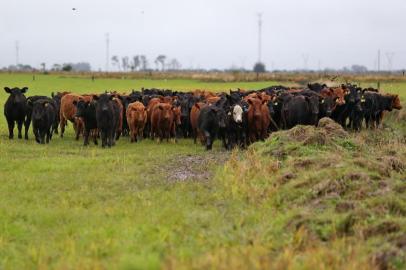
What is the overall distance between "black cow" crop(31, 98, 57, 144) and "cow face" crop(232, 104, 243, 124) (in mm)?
5450

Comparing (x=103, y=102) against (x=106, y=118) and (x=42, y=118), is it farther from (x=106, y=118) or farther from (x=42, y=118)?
(x=42, y=118)

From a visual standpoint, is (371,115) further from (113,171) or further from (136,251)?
(136,251)

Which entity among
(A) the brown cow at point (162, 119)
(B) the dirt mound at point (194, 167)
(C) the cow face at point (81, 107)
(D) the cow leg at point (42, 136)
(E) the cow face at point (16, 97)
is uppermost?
(E) the cow face at point (16, 97)

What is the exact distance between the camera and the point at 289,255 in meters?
6.79

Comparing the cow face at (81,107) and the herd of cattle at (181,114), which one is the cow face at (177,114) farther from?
the cow face at (81,107)

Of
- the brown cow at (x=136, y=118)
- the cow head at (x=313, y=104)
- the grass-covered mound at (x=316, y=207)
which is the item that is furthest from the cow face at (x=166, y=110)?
the grass-covered mound at (x=316, y=207)

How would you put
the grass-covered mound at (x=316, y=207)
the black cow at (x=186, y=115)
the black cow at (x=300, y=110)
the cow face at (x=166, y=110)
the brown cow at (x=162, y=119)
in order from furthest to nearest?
the black cow at (x=186, y=115) < the black cow at (x=300, y=110) < the brown cow at (x=162, y=119) < the cow face at (x=166, y=110) < the grass-covered mound at (x=316, y=207)

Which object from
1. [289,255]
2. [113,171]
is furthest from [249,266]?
[113,171]

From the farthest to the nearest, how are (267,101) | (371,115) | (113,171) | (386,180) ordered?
(371,115), (267,101), (113,171), (386,180)

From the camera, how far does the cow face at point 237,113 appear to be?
17.0 m

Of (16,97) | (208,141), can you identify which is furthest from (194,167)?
(16,97)

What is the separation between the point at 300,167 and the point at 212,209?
256 cm

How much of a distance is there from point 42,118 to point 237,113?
18.5 ft

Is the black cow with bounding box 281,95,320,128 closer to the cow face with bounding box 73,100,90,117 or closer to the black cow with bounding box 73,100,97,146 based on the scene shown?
the black cow with bounding box 73,100,97,146
